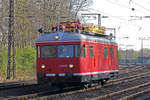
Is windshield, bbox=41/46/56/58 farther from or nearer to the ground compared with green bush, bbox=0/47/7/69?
farther from the ground

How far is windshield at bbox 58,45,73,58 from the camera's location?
1630 centimetres

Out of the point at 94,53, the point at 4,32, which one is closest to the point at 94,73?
the point at 94,53

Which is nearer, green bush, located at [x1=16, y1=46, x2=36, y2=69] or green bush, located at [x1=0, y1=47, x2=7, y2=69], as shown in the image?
green bush, located at [x1=0, y1=47, x2=7, y2=69]

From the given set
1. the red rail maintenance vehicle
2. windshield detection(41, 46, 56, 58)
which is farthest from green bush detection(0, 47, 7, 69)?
windshield detection(41, 46, 56, 58)

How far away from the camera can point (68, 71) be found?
16109 millimetres

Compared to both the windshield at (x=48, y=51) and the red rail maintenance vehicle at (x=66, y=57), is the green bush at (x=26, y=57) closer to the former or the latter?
the red rail maintenance vehicle at (x=66, y=57)

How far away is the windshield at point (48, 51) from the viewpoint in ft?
54.2

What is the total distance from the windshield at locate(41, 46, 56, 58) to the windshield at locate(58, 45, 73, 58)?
0.30 m

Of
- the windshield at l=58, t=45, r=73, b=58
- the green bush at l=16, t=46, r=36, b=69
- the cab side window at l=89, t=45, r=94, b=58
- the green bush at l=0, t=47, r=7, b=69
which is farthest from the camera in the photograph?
the green bush at l=16, t=46, r=36, b=69

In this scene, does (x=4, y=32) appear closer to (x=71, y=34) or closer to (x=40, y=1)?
(x=40, y=1)

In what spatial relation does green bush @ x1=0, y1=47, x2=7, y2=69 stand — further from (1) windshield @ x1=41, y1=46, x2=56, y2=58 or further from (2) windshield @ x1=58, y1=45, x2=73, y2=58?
(2) windshield @ x1=58, y1=45, x2=73, y2=58

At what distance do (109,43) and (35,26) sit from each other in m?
29.8

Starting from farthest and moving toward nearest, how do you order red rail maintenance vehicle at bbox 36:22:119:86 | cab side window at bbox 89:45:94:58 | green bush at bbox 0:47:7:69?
green bush at bbox 0:47:7:69 → cab side window at bbox 89:45:94:58 → red rail maintenance vehicle at bbox 36:22:119:86

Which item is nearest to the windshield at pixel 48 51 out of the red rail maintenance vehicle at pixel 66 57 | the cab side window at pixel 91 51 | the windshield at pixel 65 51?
the red rail maintenance vehicle at pixel 66 57
